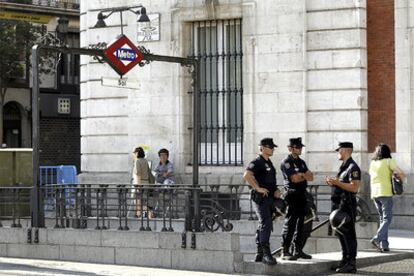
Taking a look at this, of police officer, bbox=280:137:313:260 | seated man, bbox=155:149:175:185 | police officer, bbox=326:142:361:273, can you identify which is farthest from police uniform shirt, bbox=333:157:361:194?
seated man, bbox=155:149:175:185

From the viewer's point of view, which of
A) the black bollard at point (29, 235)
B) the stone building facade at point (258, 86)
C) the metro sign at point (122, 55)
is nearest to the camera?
the black bollard at point (29, 235)

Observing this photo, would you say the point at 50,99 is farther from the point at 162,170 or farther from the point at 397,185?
the point at 397,185

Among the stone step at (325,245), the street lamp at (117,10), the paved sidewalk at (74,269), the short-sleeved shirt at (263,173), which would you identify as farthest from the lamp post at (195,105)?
the stone step at (325,245)

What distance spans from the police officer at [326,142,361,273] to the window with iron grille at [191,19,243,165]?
29.7ft

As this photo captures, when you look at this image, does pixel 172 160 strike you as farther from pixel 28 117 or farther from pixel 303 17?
pixel 28 117

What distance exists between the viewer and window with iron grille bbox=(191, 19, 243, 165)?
80.9 ft

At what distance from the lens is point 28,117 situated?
50.4m

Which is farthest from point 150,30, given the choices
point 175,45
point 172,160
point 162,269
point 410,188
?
point 162,269

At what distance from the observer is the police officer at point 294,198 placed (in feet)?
51.5

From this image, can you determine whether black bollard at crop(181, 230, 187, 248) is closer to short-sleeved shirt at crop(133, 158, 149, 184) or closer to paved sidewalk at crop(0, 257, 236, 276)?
paved sidewalk at crop(0, 257, 236, 276)

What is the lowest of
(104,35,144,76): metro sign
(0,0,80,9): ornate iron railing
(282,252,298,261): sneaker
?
(282,252,298,261): sneaker

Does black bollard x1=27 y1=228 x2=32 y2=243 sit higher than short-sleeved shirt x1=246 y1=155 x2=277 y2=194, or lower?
lower

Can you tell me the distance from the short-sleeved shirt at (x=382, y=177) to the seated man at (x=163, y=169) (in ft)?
21.8

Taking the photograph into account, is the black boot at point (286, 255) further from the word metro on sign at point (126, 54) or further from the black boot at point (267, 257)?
the word metro on sign at point (126, 54)
